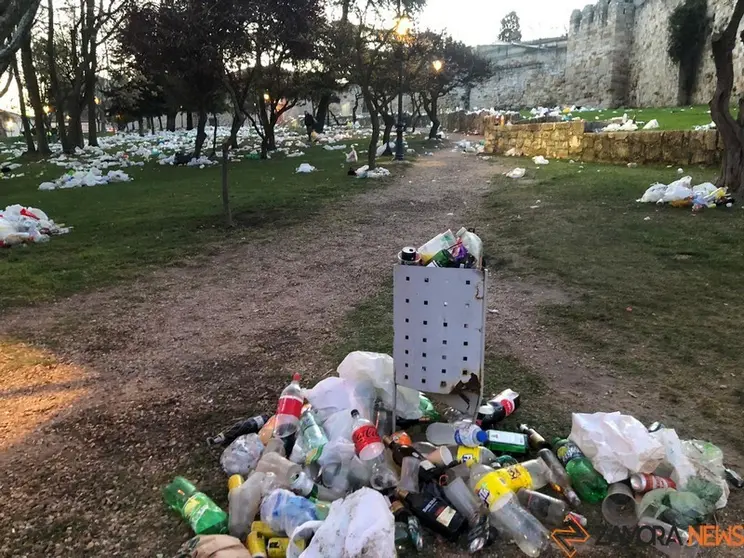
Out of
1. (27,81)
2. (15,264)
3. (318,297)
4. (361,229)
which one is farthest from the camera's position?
(27,81)

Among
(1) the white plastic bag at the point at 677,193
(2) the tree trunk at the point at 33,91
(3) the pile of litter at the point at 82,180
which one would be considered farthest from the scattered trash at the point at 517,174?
(2) the tree trunk at the point at 33,91

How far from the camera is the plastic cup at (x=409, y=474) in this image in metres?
2.29

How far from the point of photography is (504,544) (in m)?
2.07

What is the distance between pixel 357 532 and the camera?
5.98 feet

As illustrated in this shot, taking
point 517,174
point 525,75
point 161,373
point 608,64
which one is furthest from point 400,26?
point 525,75

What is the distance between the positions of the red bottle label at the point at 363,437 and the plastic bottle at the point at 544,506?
647mm

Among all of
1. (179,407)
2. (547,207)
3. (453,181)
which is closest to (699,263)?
(547,207)

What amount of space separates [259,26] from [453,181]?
5575 mm

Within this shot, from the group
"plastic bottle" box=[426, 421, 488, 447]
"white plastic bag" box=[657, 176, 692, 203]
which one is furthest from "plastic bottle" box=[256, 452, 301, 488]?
"white plastic bag" box=[657, 176, 692, 203]

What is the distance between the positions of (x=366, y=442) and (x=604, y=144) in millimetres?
12643

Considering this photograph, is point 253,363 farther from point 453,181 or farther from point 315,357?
point 453,181

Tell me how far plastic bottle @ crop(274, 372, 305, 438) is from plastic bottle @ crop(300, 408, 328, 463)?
0.04m

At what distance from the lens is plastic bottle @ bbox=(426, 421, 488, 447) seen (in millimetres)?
2498

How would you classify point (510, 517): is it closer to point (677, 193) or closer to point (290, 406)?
point (290, 406)
